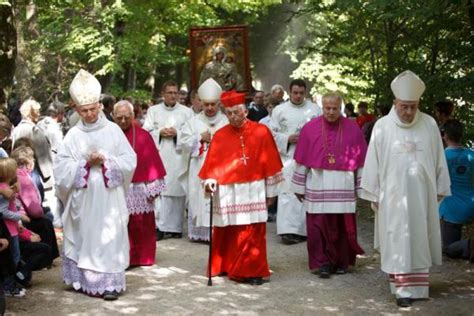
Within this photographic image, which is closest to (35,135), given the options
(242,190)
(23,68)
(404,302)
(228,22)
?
(242,190)

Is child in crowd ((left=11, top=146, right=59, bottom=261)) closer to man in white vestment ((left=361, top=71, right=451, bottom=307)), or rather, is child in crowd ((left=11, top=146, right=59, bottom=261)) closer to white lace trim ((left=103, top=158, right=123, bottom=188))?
white lace trim ((left=103, top=158, right=123, bottom=188))

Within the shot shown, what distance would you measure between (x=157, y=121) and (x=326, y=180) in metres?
4.12

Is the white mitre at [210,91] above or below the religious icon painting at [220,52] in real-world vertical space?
below

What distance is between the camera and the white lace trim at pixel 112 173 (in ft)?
29.3

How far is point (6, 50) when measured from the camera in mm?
12141

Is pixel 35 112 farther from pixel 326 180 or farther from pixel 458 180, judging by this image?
pixel 458 180

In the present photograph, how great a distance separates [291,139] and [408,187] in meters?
3.94

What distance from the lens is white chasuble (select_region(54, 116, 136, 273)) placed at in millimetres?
8922

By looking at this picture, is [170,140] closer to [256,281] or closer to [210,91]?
[210,91]

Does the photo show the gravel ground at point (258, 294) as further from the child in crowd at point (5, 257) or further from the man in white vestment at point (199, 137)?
the man in white vestment at point (199, 137)

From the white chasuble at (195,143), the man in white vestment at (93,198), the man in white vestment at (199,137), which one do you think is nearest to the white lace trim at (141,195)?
the man in white vestment at (199,137)

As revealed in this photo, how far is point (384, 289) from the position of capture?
366 inches

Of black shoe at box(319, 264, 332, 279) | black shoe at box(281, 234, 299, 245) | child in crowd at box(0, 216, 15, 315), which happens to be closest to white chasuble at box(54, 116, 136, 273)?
child in crowd at box(0, 216, 15, 315)

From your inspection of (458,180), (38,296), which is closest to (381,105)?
(458,180)
